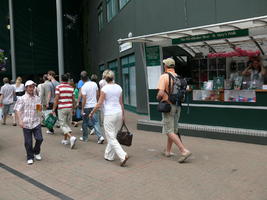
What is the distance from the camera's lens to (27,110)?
20.4 ft

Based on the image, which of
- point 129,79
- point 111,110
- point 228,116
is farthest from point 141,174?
point 129,79

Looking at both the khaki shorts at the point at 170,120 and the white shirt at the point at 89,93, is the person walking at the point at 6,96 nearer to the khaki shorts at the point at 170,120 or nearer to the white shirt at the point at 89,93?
the white shirt at the point at 89,93

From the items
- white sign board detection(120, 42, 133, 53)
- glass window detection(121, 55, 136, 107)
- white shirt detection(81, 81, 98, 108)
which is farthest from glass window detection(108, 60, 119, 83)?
white shirt detection(81, 81, 98, 108)

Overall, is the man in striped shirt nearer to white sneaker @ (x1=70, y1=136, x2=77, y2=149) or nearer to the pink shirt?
white sneaker @ (x1=70, y1=136, x2=77, y2=149)

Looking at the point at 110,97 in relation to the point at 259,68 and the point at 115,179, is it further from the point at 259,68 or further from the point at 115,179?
the point at 259,68

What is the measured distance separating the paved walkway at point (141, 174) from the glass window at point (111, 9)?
41.0 ft

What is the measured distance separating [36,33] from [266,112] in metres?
25.4

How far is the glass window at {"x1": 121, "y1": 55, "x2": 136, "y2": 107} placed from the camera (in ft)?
50.6

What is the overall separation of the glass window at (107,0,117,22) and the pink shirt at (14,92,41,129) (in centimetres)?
1295

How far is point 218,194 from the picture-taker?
4426mm

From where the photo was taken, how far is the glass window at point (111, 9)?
18.7 metres

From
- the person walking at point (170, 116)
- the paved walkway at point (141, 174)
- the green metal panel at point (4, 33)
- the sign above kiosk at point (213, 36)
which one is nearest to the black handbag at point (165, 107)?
the person walking at point (170, 116)

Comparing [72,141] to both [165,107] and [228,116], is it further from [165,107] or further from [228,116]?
[228,116]

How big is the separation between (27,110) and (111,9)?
47.9 feet
